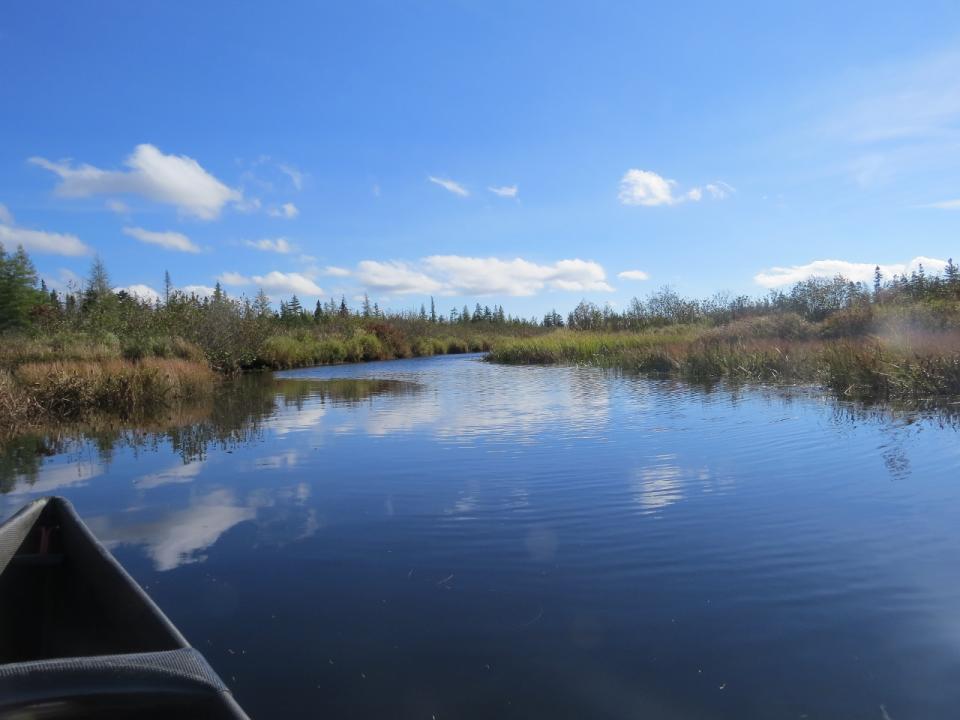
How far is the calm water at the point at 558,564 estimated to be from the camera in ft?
10.3

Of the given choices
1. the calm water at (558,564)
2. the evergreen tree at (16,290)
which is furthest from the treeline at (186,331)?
the calm water at (558,564)

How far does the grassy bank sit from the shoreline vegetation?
0.13ft

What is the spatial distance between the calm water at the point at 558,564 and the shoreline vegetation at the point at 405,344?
425cm

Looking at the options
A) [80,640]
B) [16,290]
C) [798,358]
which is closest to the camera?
[80,640]

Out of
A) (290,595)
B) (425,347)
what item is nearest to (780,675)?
(290,595)

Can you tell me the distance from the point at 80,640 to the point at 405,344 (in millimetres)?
43113

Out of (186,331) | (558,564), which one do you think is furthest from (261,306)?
(558,564)

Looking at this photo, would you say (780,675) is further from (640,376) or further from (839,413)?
(640,376)

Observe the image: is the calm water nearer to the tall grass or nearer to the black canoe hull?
the black canoe hull

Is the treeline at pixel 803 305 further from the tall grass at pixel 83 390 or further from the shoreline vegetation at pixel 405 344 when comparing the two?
the tall grass at pixel 83 390

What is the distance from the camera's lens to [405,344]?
46.3m

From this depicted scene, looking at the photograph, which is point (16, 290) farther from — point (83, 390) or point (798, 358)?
point (798, 358)

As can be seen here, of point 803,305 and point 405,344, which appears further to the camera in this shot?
point 405,344

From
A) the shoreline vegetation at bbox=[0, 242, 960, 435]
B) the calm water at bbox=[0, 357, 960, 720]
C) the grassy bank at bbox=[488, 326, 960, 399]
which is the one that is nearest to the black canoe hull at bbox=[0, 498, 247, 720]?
the calm water at bbox=[0, 357, 960, 720]
